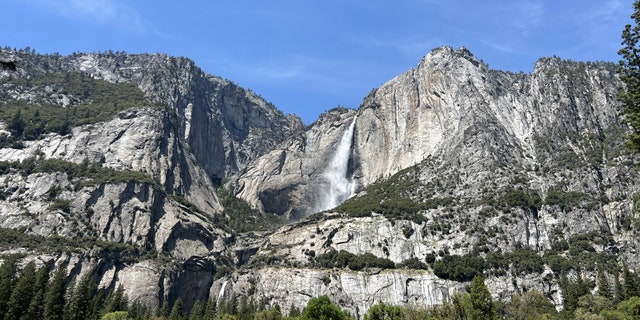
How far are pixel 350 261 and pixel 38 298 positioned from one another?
276 feet

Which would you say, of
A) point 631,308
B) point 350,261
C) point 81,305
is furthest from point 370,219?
point 81,305

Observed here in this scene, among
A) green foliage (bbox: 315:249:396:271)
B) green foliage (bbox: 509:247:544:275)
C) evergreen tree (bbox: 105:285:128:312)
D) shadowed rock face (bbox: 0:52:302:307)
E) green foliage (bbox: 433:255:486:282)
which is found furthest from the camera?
green foliage (bbox: 315:249:396:271)

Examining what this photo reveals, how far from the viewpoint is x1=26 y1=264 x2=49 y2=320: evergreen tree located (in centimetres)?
8031

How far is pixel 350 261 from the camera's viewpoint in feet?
470

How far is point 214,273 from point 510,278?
91193 millimetres

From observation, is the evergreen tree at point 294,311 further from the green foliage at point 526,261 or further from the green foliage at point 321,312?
the green foliage at point 526,261

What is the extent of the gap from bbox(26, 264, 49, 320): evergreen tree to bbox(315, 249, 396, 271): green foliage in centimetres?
7726

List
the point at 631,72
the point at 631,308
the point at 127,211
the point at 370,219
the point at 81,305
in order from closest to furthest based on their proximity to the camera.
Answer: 1. the point at 631,72
2. the point at 631,308
3. the point at 81,305
4. the point at 127,211
5. the point at 370,219

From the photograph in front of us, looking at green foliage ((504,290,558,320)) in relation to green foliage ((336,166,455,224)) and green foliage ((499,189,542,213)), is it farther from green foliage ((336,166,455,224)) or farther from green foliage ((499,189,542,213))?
green foliage ((336,166,455,224))

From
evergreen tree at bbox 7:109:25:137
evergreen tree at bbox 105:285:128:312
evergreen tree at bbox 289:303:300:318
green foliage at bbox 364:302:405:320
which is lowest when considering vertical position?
evergreen tree at bbox 289:303:300:318

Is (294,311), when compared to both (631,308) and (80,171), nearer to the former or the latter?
(631,308)

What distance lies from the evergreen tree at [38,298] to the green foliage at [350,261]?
77262 mm

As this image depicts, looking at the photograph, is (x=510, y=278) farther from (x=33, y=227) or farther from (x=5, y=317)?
(x=33, y=227)

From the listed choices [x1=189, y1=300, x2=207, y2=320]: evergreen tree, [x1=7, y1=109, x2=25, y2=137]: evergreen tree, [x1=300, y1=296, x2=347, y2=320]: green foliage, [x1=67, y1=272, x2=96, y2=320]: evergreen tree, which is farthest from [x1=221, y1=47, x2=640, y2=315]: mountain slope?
[x1=7, y1=109, x2=25, y2=137]: evergreen tree
